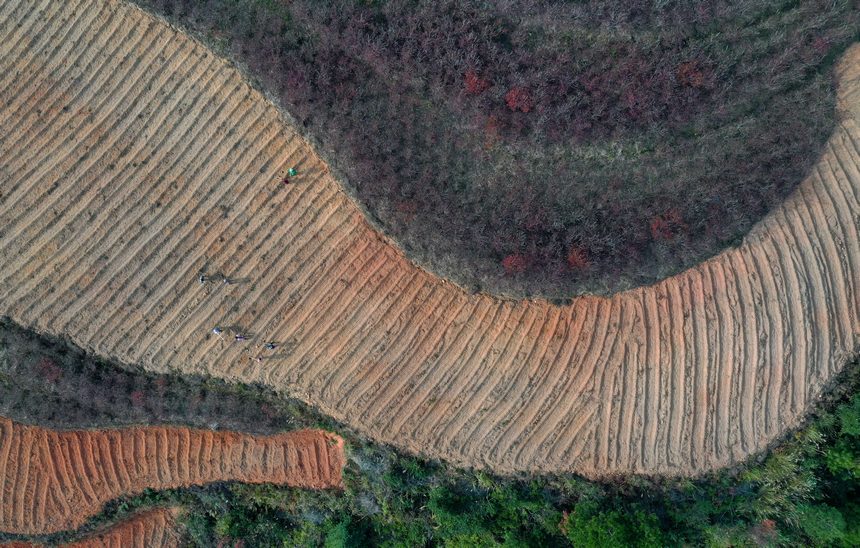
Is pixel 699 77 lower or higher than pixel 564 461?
higher

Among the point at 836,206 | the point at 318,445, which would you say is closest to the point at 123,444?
the point at 318,445

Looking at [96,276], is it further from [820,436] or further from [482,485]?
[820,436]

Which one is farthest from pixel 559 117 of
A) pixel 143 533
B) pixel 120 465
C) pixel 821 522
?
pixel 143 533

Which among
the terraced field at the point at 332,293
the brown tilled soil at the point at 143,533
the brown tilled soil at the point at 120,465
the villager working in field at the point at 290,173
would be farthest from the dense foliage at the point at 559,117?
the brown tilled soil at the point at 143,533

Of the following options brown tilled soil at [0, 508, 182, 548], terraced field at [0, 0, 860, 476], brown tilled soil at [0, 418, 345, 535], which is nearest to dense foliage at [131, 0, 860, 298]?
terraced field at [0, 0, 860, 476]

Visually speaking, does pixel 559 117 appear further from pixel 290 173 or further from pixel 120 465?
pixel 120 465

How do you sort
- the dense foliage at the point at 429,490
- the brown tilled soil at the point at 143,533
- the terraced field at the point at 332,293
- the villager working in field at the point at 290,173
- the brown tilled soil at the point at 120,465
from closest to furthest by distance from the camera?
1. the dense foliage at the point at 429,490
2. the terraced field at the point at 332,293
3. the villager working in field at the point at 290,173
4. the brown tilled soil at the point at 120,465
5. the brown tilled soil at the point at 143,533

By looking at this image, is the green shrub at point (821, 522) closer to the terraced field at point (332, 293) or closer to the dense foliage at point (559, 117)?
the terraced field at point (332, 293)
